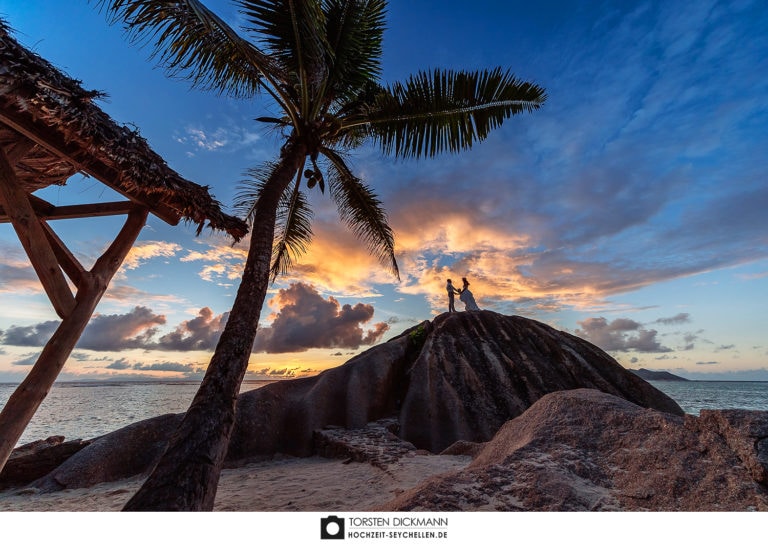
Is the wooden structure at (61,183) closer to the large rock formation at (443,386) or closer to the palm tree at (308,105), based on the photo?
the palm tree at (308,105)

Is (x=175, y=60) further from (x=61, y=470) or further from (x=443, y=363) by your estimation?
(x=443, y=363)

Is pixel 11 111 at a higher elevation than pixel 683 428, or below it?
higher

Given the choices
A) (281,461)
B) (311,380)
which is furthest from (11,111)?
(311,380)

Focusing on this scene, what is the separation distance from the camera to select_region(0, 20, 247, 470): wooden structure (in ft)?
10.3

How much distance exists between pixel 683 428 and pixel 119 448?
868 centimetres

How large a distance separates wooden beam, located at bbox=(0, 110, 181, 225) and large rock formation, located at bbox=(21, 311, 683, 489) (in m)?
5.04

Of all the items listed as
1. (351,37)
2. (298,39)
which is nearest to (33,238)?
(298,39)

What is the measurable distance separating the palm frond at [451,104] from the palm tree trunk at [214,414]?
2918 mm

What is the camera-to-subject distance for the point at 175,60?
Answer: 5.24m

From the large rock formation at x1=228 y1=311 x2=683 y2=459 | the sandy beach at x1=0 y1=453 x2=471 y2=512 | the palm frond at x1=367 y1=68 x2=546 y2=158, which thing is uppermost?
the palm frond at x1=367 y1=68 x2=546 y2=158

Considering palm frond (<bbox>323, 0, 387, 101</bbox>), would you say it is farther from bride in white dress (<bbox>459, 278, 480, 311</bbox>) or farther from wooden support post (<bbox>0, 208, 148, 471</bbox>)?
bride in white dress (<bbox>459, 278, 480, 311</bbox>)
